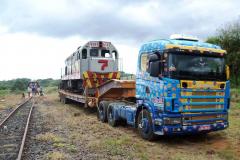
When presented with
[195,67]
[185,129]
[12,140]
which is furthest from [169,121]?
[12,140]

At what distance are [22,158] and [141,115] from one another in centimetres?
395

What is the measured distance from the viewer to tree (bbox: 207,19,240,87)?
3622 cm

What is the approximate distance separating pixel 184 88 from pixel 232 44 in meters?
30.6

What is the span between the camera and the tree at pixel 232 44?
119ft

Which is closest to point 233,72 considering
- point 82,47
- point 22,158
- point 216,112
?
point 82,47

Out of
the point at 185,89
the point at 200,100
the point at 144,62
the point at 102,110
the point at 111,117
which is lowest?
the point at 111,117

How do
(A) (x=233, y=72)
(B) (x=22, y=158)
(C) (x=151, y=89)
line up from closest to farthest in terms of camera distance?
(B) (x=22, y=158) → (C) (x=151, y=89) → (A) (x=233, y=72)

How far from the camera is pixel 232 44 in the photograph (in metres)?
38.2

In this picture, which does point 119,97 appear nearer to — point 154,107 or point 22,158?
point 154,107

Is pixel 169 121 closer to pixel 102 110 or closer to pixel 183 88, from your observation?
pixel 183 88

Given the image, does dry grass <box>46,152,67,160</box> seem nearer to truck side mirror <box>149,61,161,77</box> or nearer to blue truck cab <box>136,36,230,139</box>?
blue truck cab <box>136,36,230,139</box>

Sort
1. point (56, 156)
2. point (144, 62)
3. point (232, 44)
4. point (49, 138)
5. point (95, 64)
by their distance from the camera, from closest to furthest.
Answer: point (56, 156)
point (144, 62)
point (49, 138)
point (95, 64)
point (232, 44)

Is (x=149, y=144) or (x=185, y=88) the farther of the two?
(x=149, y=144)

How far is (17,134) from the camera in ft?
41.3
